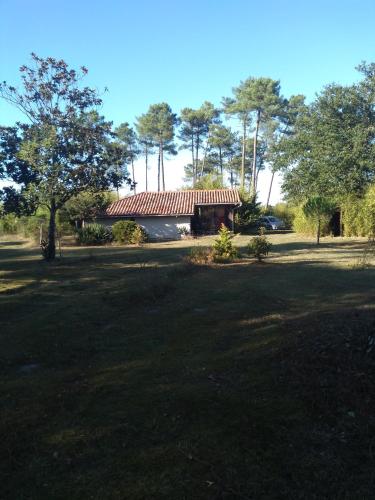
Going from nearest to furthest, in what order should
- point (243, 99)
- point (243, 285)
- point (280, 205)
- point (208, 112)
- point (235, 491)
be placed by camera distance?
1. point (235, 491)
2. point (243, 285)
3. point (280, 205)
4. point (243, 99)
5. point (208, 112)

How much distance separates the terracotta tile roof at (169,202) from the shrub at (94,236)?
13.0 feet

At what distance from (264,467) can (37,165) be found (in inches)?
694

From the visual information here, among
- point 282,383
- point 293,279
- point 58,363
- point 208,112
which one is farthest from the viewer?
Result: point 208,112

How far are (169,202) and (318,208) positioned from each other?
548 inches

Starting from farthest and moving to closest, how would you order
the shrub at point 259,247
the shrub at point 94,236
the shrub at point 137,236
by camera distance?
the shrub at point 94,236, the shrub at point 137,236, the shrub at point 259,247

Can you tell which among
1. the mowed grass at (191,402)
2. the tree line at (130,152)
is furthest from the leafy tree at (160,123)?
the mowed grass at (191,402)

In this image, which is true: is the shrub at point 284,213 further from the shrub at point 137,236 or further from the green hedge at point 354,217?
the shrub at point 137,236

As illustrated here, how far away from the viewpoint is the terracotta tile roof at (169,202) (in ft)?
118

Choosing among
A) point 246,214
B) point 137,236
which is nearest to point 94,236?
point 137,236

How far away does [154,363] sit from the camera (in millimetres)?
5785

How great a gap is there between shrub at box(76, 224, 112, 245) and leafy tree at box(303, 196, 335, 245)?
13963 millimetres

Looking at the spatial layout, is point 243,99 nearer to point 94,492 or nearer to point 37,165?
point 37,165

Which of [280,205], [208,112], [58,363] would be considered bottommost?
[58,363]

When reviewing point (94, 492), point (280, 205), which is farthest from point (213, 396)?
point (280, 205)
